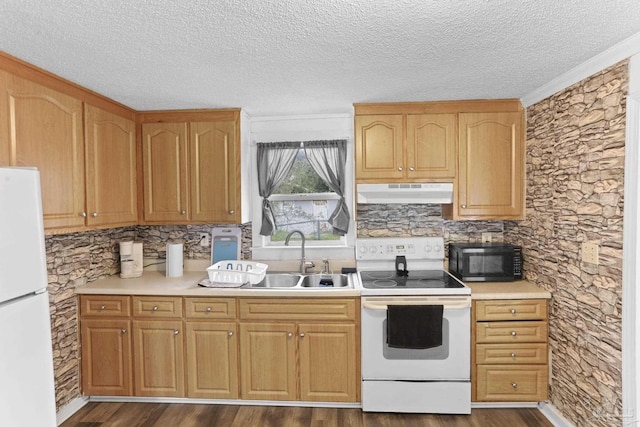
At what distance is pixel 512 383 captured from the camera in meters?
2.48

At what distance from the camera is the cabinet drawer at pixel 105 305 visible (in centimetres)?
261

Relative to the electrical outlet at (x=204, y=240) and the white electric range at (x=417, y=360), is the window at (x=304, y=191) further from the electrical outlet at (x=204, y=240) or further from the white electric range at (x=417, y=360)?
the white electric range at (x=417, y=360)

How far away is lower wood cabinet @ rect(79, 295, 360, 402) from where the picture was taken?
254 cm

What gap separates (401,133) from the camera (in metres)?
2.80

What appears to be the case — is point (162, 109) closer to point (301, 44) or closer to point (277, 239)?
point (277, 239)

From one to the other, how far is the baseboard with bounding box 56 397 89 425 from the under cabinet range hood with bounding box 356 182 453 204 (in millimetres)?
2577

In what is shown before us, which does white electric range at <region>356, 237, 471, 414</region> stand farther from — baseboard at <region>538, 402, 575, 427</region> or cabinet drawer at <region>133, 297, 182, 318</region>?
cabinet drawer at <region>133, 297, 182, 318</region>

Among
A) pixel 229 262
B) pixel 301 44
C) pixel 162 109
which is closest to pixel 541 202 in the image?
pixel 301 44

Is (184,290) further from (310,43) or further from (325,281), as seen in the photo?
(310,43)

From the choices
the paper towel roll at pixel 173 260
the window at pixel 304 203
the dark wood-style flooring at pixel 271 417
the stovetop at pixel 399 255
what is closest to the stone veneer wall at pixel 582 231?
the dark wood-style flooring at pixel 271 417

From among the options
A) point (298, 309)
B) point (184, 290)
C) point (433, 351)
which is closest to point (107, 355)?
point (184, 290)

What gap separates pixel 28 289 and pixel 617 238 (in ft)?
9.28

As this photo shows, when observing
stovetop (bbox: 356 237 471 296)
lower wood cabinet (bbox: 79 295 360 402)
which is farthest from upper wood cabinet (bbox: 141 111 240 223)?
stovetop (bbox: 356 237 471 296)

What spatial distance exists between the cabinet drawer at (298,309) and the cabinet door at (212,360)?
0.18 meters
